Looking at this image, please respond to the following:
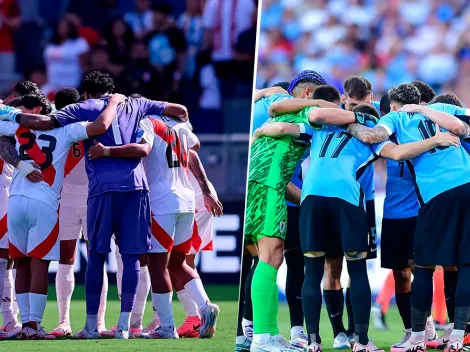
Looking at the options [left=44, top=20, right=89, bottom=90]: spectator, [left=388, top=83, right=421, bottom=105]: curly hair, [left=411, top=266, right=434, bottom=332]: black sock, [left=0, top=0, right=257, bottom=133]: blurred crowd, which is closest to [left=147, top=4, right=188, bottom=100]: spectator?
[left=0, top=0, right=257, bottom=133]: blurred crowd

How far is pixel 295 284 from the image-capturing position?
603 centimetres

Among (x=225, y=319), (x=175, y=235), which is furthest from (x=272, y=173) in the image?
(x=225, y=319)

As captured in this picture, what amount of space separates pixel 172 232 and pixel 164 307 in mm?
534

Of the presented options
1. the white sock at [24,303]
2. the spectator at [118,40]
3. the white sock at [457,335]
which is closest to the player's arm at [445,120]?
the white sock at [457,335]

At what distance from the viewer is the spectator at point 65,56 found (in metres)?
13.1

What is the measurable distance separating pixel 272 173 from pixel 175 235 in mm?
1517

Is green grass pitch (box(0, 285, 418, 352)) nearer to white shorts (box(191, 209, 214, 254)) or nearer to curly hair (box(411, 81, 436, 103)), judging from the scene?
white shorts (box(191, 209, 214, 254))

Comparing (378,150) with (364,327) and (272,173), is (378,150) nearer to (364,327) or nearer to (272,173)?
(272,173)

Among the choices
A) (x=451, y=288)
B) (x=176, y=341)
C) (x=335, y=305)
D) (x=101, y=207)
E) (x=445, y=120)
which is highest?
(x=445, y=120)

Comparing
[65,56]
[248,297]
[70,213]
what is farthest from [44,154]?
[65,56]

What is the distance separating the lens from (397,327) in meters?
7.70

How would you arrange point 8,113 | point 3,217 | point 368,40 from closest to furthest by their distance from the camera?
1. point 8,113
2. point 3,217
3. point 368,40

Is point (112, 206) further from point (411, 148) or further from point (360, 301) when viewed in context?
point (411, 148)

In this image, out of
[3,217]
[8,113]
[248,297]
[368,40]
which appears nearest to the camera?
[248,297]
